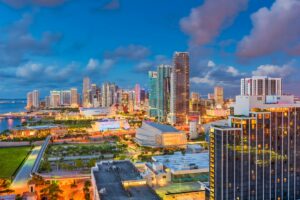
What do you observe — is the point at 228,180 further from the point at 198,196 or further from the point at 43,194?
the point at 43,194

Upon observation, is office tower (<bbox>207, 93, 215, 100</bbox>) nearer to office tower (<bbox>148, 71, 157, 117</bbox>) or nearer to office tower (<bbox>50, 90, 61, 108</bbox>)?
office tower (<bbox>148, 71, 157, 117</bbox>)

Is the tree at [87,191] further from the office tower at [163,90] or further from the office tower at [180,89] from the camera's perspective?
the office tower at [163,90]

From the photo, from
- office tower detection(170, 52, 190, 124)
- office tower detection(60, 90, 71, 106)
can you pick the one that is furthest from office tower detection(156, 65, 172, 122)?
office tower detection(60, 90, 71, 106)

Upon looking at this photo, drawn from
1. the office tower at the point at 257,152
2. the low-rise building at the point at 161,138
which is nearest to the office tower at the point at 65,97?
the low-rise building at the point at 161,138

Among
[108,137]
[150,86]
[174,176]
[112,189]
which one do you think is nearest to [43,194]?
[112,189]

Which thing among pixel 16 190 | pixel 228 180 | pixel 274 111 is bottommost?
pixel 16 190

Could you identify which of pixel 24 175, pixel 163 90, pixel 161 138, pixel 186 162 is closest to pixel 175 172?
pixel 186 162

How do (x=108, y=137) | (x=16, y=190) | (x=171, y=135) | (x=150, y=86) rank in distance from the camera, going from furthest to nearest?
(x=150, y=86)
(x=108, y=137)
(x=171, y=135)
(x=16, y=190)

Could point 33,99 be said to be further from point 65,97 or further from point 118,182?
point 118,182
